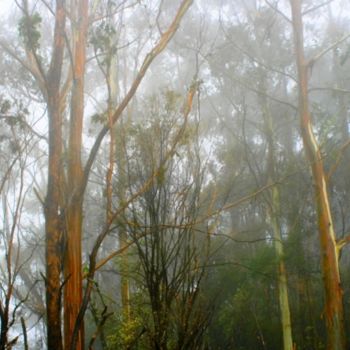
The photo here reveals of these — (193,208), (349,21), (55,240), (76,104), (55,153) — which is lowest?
(55,240)

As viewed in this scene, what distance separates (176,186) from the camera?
4988 mm

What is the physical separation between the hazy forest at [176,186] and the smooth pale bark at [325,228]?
3cm

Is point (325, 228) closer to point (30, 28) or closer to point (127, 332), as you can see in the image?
point (127, 332)

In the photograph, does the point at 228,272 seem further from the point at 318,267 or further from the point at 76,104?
the point at 76,104

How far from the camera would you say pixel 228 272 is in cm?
1228

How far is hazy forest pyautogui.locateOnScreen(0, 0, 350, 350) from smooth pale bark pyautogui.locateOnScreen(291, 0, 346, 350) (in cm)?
3

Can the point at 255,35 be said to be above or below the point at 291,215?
above

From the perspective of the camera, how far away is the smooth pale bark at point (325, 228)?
273 inches

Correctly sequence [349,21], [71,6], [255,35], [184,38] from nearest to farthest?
[71,6] < [255,35] < [184,38] < [349,21]

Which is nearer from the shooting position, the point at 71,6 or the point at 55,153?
the point at 55,153

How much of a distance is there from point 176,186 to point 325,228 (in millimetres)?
3436

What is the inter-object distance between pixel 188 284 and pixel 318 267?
8.91 meters

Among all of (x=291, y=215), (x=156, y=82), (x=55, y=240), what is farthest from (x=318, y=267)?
(x=156, y=82)

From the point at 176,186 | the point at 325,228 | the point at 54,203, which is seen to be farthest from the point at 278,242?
the point at 54,203
